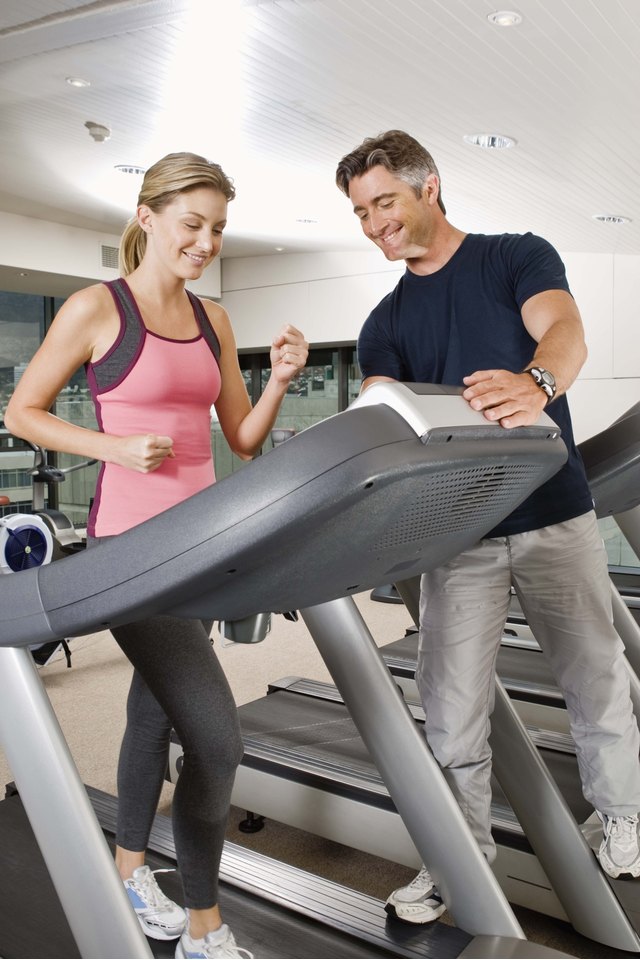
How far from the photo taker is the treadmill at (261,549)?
69cm

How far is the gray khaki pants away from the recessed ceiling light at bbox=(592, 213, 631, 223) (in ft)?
12.3

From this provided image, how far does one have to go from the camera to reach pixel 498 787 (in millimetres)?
2186

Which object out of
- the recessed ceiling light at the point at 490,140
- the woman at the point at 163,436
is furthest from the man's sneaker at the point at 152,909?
the recessed ceiling light at the point at 490,140

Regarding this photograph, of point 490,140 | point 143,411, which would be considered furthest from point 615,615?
point 490,140

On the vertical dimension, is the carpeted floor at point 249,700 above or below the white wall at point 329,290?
below

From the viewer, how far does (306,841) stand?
230 cm

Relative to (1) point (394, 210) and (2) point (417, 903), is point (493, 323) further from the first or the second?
(2) point (417, 903)

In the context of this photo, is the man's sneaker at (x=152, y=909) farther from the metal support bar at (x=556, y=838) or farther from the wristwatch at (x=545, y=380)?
the wristwatch at (x=545, y=380)

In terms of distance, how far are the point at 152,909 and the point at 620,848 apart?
2.97 ft

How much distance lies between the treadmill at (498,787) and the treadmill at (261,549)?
0.94 meters

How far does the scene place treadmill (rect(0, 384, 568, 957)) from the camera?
2.25 ft

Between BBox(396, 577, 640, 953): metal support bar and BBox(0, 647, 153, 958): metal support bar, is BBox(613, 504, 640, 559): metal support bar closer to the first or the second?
BBox(396, 577, 640, 953): metal support bar

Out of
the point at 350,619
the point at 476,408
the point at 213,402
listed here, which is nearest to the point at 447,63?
the point at 213,402

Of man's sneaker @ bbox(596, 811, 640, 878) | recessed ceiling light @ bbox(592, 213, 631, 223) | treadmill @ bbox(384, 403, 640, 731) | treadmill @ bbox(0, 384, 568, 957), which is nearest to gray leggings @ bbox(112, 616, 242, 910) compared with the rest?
treadmill @ bbox(0, 384, 568, 957)
